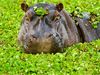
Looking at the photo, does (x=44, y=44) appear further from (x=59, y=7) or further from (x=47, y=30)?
(x=59, y=7)

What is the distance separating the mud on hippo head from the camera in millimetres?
10461

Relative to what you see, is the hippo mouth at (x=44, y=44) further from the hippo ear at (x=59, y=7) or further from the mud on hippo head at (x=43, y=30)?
the hippo ear at (x=59, y=7)

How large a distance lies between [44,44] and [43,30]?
0.33 m

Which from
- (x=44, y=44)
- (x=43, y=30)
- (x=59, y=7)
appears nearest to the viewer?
(x=44, y=44)

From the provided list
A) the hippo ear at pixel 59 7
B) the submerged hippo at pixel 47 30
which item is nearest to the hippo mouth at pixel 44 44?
the submerged hippo at pixel 47 30

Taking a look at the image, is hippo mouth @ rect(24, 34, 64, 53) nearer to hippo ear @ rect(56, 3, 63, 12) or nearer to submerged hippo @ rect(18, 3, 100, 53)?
submerged hippo @ rect(18, 3, 100, 53)

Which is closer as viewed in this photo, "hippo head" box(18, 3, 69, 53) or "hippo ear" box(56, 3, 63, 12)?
"hippo head" box(18, 3, 69, 53)

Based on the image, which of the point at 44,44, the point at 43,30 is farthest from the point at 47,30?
the point at 44,44

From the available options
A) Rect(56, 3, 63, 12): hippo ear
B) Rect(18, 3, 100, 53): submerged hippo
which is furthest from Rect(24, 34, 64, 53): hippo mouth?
Rect(56, 3, 63, 12): hippo ear

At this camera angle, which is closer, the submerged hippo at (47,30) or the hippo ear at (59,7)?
the submerged hippo at (47,30)

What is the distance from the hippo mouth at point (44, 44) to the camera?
10.4m

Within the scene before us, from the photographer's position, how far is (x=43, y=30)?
416 inches

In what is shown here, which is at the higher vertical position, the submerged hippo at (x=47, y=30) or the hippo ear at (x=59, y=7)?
the hippo ear at (x=59, y=7)

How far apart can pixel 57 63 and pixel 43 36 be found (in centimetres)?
79
